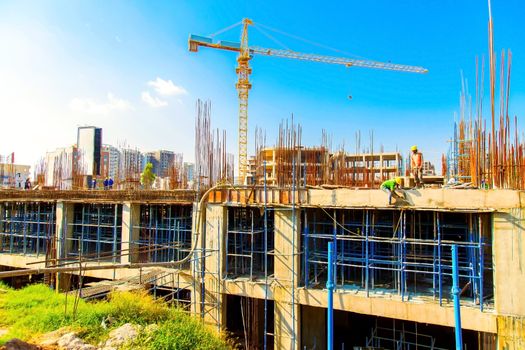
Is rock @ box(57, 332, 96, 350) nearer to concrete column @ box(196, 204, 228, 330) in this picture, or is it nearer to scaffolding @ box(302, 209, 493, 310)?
concrete column @ box(196, 204, 228, 330)

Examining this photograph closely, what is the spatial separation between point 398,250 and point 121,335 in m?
8.61

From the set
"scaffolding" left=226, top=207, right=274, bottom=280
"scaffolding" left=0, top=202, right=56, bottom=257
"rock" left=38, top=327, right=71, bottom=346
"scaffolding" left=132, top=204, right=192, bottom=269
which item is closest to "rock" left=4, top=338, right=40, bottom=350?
"rock" left=38, top=327, right=71, bottom=346

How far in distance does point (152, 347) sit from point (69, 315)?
128 inches

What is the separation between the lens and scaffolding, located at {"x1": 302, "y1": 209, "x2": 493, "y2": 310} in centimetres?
933

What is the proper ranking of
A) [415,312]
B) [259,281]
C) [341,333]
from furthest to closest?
1. [341,333]
2. [259,281]
3. [415,312]

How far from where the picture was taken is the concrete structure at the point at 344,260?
832cm

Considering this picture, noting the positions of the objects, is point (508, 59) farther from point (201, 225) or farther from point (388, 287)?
point (201, 225)

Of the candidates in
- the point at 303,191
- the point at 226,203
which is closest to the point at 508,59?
the point at 303,191

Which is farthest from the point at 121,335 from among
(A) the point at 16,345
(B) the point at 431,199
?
(B) the point at 431,199

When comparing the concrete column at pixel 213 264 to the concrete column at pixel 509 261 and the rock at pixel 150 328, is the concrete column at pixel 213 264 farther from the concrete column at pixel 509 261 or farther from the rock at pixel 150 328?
the concrete column at pixel 509 261

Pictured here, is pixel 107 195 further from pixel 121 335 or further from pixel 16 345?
pixel 16 345

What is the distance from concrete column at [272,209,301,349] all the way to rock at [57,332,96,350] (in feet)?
18.8

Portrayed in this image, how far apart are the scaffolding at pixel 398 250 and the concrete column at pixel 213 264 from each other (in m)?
2.92

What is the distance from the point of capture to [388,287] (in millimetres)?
10641
